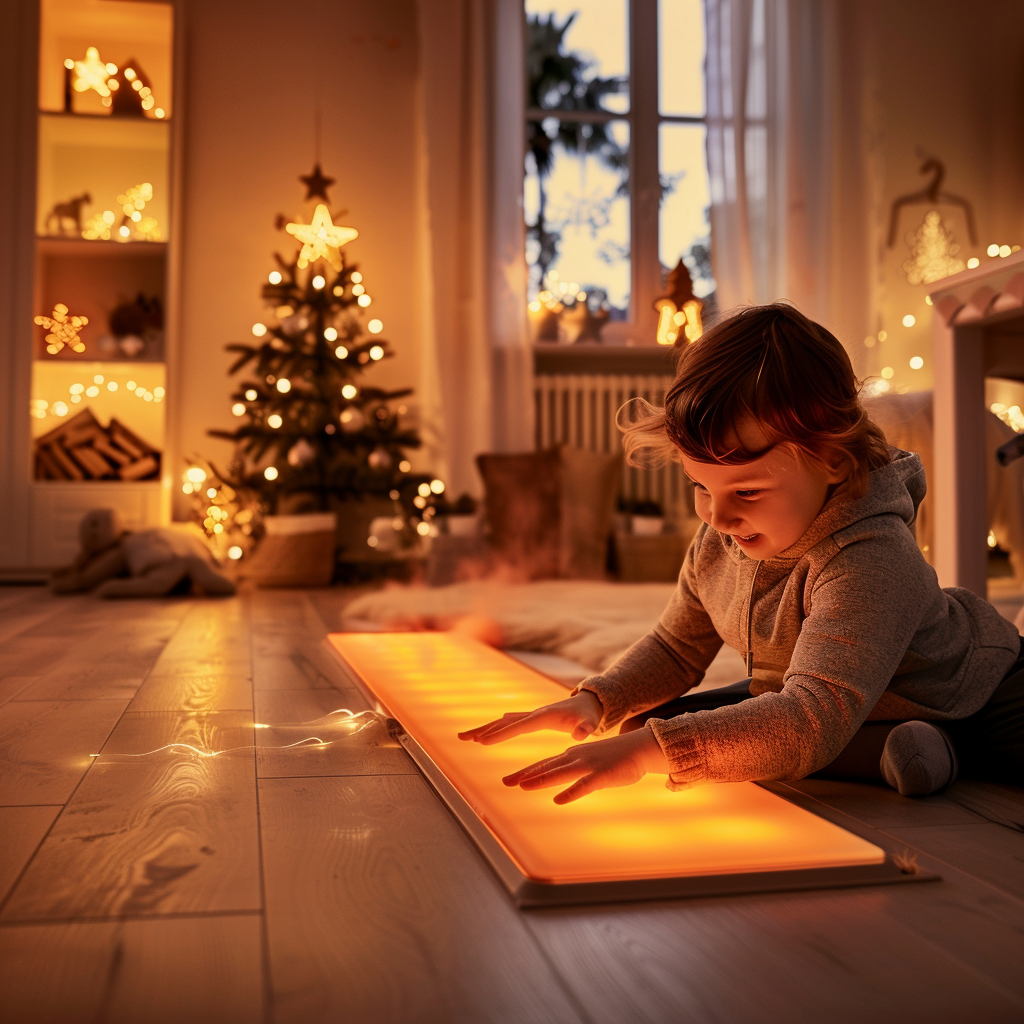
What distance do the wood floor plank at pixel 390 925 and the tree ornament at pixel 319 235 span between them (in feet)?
10.2

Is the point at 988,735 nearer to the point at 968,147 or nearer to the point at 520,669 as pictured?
the point at 520,669

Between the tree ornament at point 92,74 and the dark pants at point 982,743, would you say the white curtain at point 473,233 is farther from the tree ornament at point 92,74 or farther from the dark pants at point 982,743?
the dark pants at point 982,743

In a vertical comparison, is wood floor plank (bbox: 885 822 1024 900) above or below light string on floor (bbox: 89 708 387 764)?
below

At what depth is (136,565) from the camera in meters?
3.40

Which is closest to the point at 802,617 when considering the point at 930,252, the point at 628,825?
the point at 628,825

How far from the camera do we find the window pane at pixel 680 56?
456 centimetres

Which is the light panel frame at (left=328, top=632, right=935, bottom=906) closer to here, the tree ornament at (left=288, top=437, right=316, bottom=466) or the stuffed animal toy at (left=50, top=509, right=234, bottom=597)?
the stuffed animal toy at (left=50, top=509, right=234, bottom=597)

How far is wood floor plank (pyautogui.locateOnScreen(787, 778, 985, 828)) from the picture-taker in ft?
3.19

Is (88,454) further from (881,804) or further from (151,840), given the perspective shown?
(881,804)

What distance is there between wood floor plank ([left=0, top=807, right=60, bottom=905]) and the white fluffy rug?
3.32 ft

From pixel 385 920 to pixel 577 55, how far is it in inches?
175

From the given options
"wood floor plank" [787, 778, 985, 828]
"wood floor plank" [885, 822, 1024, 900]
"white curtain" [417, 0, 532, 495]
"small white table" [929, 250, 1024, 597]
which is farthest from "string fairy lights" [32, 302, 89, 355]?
"wood floor plank" [885, 822, 1024, 900]

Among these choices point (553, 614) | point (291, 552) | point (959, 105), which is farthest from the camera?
point (959, 105)

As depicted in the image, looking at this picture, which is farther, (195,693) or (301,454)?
(301,454)
